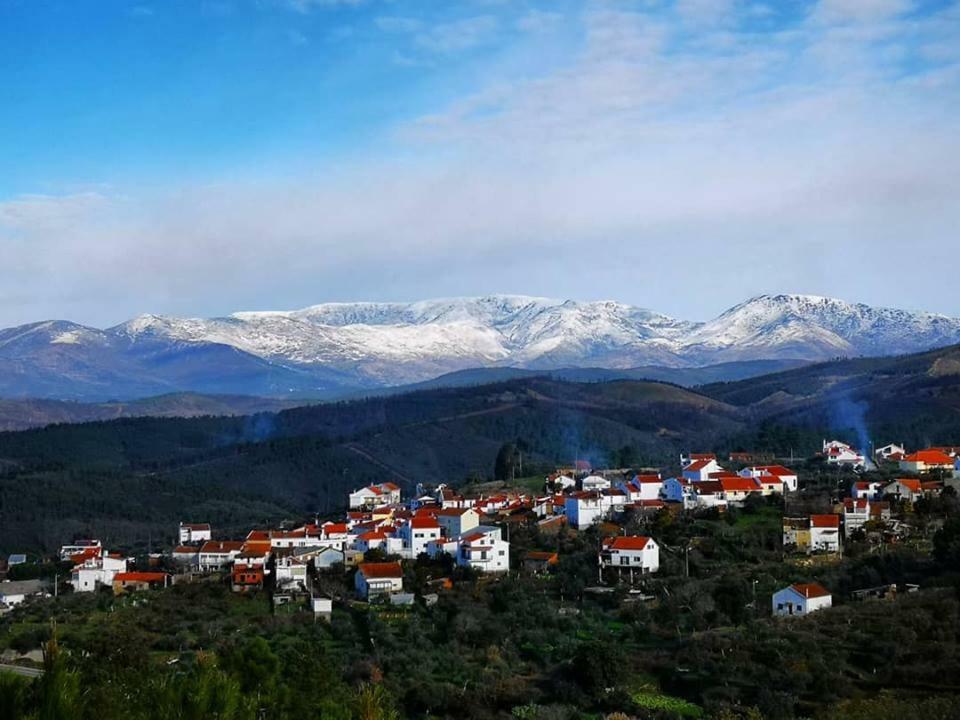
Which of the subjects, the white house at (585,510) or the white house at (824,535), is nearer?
the white house at (824,535)

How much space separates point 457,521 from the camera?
4153cm

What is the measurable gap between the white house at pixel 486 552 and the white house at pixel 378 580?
2.48 meters

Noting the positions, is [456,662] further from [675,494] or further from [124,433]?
[124,433]

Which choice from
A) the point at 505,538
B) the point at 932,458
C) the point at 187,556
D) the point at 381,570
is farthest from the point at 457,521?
the point at 932,458

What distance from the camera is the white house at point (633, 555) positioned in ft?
115

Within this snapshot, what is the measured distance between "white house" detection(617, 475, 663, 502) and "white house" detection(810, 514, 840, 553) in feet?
34.6

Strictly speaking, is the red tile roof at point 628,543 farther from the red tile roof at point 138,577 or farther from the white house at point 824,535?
the red tile roof at point 138,577

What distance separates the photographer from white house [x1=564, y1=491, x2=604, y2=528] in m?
43.2

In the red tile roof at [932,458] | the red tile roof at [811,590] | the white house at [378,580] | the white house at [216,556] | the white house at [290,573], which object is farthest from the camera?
the red tile roof at [932,458]

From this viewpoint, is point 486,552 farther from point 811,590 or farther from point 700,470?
point 700,470

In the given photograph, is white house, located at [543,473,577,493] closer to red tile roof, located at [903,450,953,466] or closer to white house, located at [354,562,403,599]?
red tile roof, located at [903,450,953,466]

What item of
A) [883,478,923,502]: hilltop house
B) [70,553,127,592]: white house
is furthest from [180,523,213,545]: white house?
[883,478,923,502]: hilltop house

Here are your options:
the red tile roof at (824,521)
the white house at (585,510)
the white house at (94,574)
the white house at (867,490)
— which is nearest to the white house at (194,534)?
the white house at (94,574)

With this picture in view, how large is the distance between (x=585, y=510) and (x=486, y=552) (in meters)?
7.23
